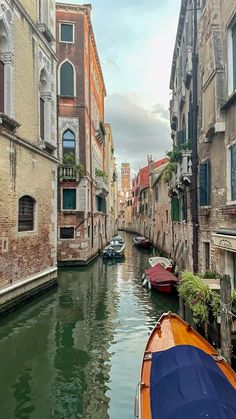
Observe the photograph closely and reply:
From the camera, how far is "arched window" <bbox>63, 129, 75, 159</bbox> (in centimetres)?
1977

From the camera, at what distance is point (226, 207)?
7414 mm

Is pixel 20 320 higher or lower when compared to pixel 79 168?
lower

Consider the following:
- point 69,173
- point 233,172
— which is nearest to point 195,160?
point 233,172

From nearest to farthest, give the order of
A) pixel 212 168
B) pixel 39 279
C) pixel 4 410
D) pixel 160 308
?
pixel 4 410
pixel 212 168
pixel 160 308
pixel 39 279

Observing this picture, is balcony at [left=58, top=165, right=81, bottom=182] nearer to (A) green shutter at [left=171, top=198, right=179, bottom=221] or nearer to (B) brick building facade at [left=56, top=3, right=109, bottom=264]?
(B) brick building facade at [left=56, top=3, right=109, bottom=264]

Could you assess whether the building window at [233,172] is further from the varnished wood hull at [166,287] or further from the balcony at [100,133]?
the balcony at [100,133]

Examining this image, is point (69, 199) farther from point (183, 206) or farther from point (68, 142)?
point (183, 206)

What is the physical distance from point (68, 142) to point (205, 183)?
12274 millimetres

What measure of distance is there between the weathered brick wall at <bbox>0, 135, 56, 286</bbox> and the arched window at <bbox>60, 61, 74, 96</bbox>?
27.5ft

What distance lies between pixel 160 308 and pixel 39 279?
3963mm

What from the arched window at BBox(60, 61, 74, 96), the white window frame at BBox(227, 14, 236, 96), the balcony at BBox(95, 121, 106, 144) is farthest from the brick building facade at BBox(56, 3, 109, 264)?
the white window frame at BBox(227, 14, 236, 96)

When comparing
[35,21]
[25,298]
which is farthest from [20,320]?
[35,21]

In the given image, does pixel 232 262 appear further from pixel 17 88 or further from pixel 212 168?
pixel 17 88

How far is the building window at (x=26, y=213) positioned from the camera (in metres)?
10.1
